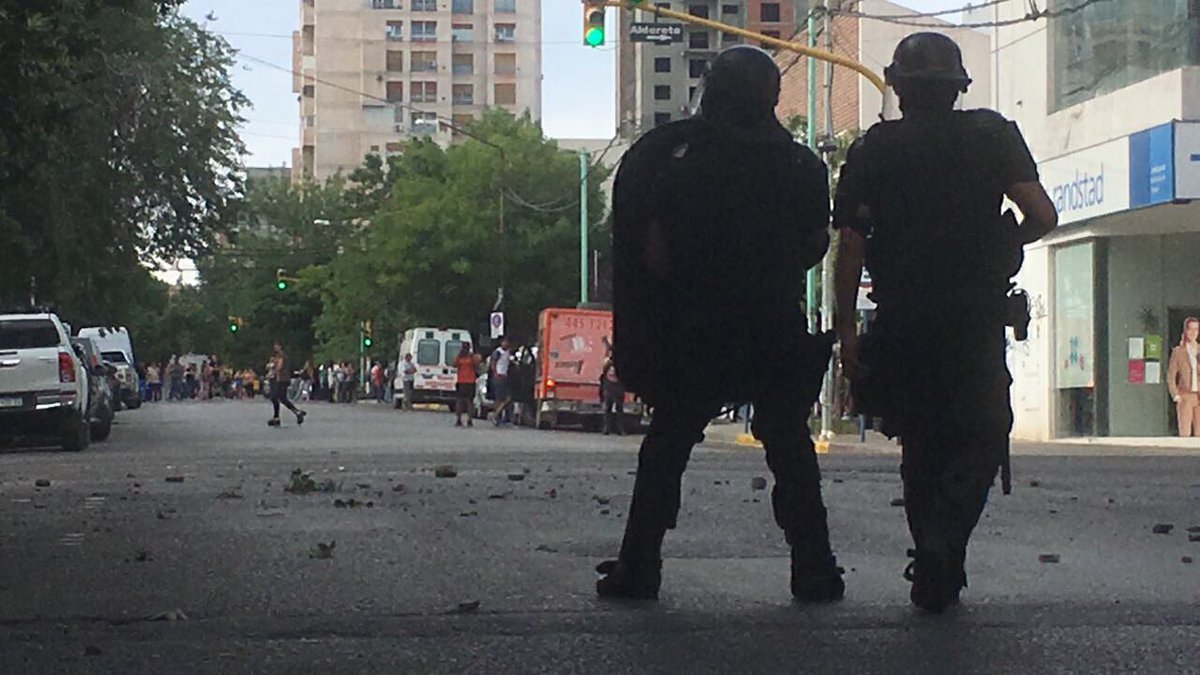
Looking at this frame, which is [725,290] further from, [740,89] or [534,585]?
[534,585]

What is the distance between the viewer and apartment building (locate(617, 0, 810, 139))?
474ft

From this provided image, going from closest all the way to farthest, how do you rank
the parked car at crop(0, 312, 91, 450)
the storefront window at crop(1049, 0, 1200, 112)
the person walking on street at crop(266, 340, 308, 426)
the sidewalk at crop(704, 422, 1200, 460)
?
the sidewalk at crop(704, 422, 1200, 460), the parked car at crop(0, 312, 91, 450), the storefront window at crop(1049, 0, 1200, 112), the person walking on street at crop(266, 340, 308, 426)

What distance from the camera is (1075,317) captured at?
1364 inches

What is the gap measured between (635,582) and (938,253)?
1.45 m

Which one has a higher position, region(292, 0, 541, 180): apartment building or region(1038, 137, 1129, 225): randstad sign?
region(292, 0, 541, 180): apartment building

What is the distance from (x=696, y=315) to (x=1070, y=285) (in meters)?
29.2

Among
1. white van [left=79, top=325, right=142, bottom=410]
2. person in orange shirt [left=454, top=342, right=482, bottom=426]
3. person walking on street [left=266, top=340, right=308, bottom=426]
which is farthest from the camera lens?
white van [left=79, top=325, right=142, bottom=410]

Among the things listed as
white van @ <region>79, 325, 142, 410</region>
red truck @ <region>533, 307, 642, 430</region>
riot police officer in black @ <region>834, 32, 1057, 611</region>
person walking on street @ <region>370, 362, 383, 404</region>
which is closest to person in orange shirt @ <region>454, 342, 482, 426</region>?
red truck @ <region>533, 307, 642, 430</region>

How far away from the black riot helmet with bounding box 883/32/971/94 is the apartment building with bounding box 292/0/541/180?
5427 inches

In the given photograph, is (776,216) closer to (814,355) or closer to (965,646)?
(814,355)

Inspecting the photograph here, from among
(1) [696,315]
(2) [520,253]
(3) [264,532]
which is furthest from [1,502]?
(2) [520,253]

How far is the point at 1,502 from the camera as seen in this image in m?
13.9

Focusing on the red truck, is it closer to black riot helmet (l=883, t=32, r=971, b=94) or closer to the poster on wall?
the poster on wall

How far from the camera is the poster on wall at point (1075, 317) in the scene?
1337 inches
